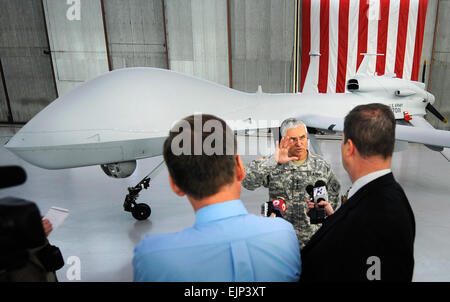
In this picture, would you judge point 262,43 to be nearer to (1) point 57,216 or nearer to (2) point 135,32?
(2) point 135,32

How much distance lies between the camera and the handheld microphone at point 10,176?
0.78 m

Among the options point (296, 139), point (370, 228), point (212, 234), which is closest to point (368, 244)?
point (370, 228)

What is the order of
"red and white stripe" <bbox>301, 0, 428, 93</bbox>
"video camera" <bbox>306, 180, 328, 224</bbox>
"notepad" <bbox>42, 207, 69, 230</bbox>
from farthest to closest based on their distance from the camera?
1. "red and white stripe" <bbox>301, 0, 428, 93</bbox>
2. "video camera" <bbox>306, 180, 328, 224</bbox>
3. "notepad" <bbox>42, 207, 69, 230</bbox>

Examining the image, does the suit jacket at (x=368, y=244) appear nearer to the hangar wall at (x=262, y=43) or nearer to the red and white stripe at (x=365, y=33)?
the red and white stripe at (x=365, y=33)

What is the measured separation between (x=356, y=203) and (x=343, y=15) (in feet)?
30.2

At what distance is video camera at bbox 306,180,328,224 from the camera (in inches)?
77.7

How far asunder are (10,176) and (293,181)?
77.7 inches

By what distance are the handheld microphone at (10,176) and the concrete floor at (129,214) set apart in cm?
273

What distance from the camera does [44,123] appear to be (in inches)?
122

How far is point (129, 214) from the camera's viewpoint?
14.9 feet

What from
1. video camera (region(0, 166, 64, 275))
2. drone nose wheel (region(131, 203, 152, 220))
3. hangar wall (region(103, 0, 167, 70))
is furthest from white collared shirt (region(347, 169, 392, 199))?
hangar wall (region(103, 0, 167, 70))

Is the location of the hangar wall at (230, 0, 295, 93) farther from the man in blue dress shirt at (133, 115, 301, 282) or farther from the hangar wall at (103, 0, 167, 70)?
the man in blue dress shirt at (133, 115, 301, 282)

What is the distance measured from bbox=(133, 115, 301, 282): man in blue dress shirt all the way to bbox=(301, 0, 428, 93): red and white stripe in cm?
855

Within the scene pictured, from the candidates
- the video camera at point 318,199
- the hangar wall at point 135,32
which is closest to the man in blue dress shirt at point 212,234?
the video camera at point 318,199
